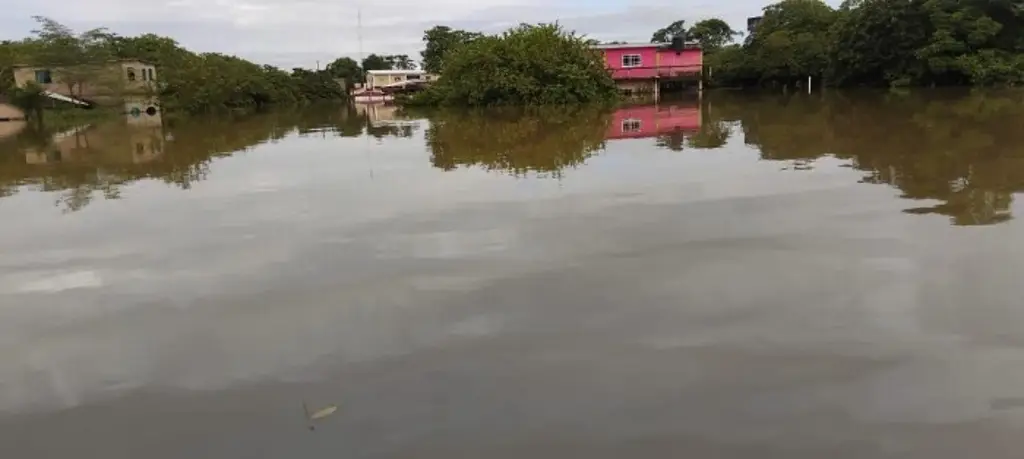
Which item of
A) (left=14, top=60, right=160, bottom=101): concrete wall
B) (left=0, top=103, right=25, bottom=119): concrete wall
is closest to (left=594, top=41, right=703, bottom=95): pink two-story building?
(left=14, top=60, right=160, bottom=101): concrete wall

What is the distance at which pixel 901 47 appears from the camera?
34219 millimetres

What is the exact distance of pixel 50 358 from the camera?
3959 mm

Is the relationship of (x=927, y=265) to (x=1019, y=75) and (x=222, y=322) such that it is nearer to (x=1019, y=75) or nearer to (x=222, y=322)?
(x=222, y=322)

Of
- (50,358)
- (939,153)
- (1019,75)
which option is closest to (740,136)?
(939,153)

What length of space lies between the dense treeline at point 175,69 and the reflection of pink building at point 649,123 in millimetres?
24547

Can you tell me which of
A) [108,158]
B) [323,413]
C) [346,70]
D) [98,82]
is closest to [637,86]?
[98,82]

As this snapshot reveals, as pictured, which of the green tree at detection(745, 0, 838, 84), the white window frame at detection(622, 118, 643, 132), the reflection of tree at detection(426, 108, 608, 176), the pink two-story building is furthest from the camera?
the green tree at detection(745, 0, 838, 84)

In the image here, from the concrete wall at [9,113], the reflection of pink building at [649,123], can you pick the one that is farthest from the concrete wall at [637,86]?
the concrete wall at [9,113]

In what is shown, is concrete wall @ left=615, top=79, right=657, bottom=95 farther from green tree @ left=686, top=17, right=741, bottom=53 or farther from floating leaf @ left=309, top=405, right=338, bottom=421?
floating leaf @ left=309, top=405, right=338, bottom=421

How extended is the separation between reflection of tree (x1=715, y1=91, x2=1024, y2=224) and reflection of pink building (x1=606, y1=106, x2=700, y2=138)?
125cm

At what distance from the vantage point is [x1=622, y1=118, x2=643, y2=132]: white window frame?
16.8 metres

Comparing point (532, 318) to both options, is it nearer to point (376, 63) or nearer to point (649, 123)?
point (649, 123)

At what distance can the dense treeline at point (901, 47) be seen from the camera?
30969 mm

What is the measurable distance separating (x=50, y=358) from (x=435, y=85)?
31944mm
